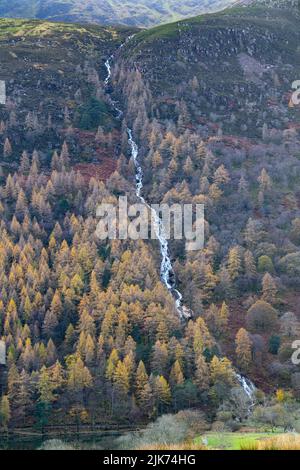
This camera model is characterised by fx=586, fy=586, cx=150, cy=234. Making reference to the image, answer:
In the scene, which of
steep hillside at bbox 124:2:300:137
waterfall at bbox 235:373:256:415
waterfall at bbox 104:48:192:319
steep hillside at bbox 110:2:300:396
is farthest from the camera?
steep hillside at bbox 124:2:300:137

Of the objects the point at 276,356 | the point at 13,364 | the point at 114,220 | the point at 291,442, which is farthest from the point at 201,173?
the point at 291,442

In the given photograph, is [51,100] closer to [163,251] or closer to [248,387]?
[163,251]

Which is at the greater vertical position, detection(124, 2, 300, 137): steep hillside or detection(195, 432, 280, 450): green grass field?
detection(124, 2, 300, 137): steep hillside

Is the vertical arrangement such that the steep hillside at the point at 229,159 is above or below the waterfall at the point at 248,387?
above

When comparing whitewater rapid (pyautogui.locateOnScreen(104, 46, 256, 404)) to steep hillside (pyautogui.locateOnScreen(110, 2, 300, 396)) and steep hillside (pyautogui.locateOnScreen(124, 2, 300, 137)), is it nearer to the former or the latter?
steep hillside (pyautogui.locateOnScreen(110, 2, 300, 396))

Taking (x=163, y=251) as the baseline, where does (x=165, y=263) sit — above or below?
below

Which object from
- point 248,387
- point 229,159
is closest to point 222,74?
point 229,159

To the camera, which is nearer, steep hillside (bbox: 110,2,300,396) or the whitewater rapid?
the whitewater rapid

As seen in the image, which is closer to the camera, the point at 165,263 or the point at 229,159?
the point at 165,263

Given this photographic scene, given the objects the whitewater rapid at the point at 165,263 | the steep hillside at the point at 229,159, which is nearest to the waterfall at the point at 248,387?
the whitewater rapid at the point at 165,263

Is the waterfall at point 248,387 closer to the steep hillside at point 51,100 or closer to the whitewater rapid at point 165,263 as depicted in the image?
the whitewater rapid at point 165,263

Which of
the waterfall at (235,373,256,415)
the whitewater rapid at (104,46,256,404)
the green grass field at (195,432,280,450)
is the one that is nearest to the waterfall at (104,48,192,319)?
the whitewater rapid at (104,46,256,404)
